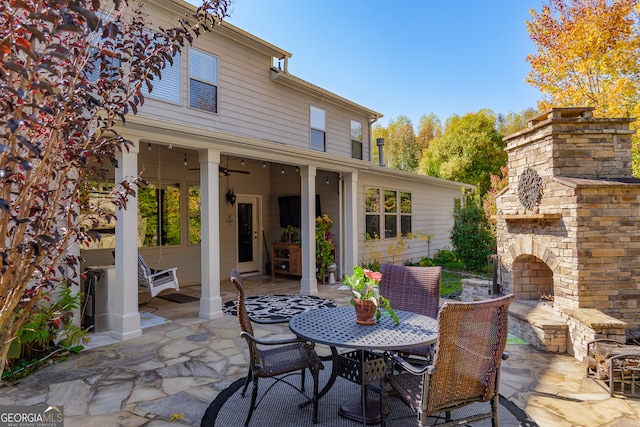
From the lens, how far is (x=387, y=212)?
10.1 meters

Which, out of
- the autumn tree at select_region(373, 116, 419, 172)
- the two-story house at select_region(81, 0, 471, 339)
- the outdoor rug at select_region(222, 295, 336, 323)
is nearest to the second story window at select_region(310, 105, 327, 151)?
the two-story house at select_region(81, 0, 471, 339)

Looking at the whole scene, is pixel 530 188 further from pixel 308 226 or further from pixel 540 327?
pixel 308 226

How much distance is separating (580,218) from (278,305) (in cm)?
440

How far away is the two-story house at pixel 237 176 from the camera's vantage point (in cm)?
519

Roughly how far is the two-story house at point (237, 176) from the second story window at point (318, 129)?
0.03 meters

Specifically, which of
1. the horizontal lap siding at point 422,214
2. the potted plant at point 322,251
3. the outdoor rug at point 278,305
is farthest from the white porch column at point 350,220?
the outdoor rug at point 278,305

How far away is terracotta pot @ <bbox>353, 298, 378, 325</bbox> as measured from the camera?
2779mm

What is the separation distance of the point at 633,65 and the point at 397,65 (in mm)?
8401

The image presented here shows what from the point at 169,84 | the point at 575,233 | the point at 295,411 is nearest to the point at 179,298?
the point at 169,84

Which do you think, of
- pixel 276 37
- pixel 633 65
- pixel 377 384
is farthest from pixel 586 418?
pixel 633 65

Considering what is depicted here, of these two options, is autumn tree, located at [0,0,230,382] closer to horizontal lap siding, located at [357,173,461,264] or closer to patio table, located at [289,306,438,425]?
patio table, located at [289,306,438,425]

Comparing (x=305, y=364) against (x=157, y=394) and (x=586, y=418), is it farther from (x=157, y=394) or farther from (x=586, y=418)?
(x=586, y=418)

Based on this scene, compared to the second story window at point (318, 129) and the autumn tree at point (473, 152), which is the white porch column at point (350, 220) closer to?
the second story window at point (318, 129)

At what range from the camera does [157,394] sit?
3031 millimetres
